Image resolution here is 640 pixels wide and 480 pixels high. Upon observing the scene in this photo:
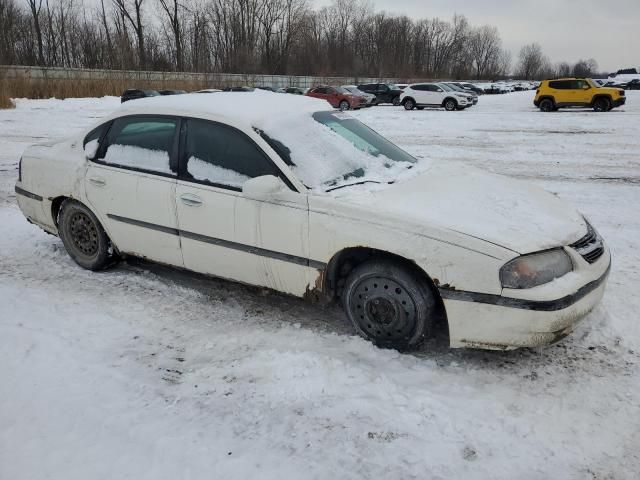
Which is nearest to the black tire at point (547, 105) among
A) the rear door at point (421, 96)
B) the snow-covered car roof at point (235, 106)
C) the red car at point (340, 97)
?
the rear door at point (421, 96)

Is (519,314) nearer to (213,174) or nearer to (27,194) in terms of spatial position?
(213,174)

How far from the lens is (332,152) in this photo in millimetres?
3688

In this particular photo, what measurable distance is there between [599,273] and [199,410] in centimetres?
253

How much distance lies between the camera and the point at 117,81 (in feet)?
125

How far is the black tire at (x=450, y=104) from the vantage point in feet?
93.6

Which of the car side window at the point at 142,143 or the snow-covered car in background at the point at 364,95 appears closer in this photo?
the car side window at the point at 142,143

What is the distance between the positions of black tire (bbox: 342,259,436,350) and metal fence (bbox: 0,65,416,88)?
36.2m

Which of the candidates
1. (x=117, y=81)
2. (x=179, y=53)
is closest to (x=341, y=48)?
(x=179, y=53)

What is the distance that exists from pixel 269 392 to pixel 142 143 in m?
2.35

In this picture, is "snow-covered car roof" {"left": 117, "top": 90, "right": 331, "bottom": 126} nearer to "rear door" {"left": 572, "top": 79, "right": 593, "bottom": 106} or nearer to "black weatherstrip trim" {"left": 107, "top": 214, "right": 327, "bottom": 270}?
"black weatherstrip trim" {"left": 107, "top": 214, "right": 327, "bottom": 270}

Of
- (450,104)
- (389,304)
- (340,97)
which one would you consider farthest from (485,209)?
(340,97)

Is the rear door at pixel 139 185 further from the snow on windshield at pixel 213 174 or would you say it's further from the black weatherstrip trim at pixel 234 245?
the snow on windshield at pixel 213 174

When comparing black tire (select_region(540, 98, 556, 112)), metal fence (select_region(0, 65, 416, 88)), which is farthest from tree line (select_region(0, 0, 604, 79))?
black tire (select_region(540, 98, 556, 112))

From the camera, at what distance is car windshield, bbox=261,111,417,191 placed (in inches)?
135
